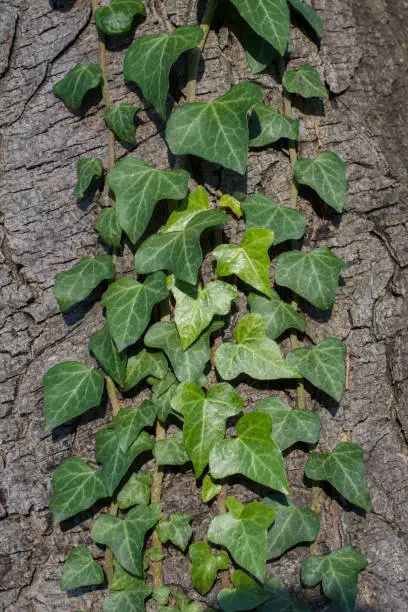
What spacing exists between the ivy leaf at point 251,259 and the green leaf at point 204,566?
0.45 meters

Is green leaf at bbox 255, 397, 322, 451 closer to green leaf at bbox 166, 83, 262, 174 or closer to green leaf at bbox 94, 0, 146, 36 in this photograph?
green leaf at bbox 166, 83, 262, 174

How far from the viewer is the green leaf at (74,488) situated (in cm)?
112

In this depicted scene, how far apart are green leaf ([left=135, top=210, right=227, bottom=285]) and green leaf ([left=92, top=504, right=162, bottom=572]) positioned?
411mm

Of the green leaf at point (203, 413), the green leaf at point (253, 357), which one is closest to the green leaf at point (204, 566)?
the green leaf at point (203, 413)

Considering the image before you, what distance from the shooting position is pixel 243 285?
114cm

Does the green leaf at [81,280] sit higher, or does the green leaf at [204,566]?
the green leaf at [81,280]

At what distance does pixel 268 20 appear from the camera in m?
1.12

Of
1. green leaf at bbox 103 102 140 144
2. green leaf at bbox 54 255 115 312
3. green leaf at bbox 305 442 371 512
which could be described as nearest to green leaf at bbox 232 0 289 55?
green leaf at bbox 103 102 140 144

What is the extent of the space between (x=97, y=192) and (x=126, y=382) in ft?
1.20

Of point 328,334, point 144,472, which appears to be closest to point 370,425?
point 328,334

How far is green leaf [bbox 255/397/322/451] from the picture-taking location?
1088 mm

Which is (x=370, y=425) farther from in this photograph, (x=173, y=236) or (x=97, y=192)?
(x=97, y=192)

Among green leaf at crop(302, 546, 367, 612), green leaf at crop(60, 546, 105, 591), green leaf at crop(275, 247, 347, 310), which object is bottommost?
green leaf at crop(60, 546, 105, 591)

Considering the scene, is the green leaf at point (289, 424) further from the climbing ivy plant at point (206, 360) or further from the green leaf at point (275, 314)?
the green leaf at point (275, 314)
